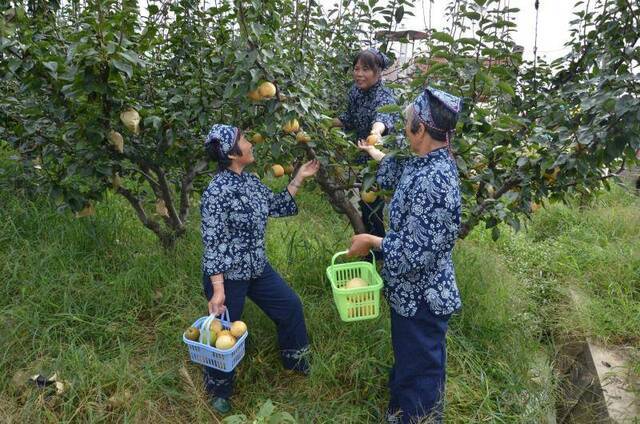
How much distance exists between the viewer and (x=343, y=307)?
186 centimetres

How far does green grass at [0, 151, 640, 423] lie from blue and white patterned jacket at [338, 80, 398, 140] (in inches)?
29.4

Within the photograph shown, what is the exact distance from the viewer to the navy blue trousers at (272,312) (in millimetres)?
2090

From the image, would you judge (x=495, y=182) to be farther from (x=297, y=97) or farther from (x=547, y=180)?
(x=297, y=97)

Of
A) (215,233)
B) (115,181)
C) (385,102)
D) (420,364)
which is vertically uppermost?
(385,102)

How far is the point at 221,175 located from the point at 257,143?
0.27m

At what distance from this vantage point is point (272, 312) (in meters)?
2.22

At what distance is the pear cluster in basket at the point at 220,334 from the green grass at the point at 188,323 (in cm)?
19

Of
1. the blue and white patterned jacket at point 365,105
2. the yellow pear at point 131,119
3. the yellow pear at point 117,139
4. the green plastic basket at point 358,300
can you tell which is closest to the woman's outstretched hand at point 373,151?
the green plastic basket at point 358,300

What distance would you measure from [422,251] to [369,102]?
1482 millimetres

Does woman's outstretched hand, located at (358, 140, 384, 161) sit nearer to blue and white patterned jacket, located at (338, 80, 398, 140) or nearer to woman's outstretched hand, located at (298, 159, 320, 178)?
woman's outstretched hand, located at (298, 159, 320, 178)

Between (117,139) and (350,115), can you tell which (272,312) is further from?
(350,115)

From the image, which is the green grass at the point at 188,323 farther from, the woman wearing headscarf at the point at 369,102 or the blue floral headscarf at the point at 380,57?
the blue floral headscarf at the point at 380,57

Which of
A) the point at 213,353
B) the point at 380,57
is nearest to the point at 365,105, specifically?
the point at 380,57

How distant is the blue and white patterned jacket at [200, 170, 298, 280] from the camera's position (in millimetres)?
1967
